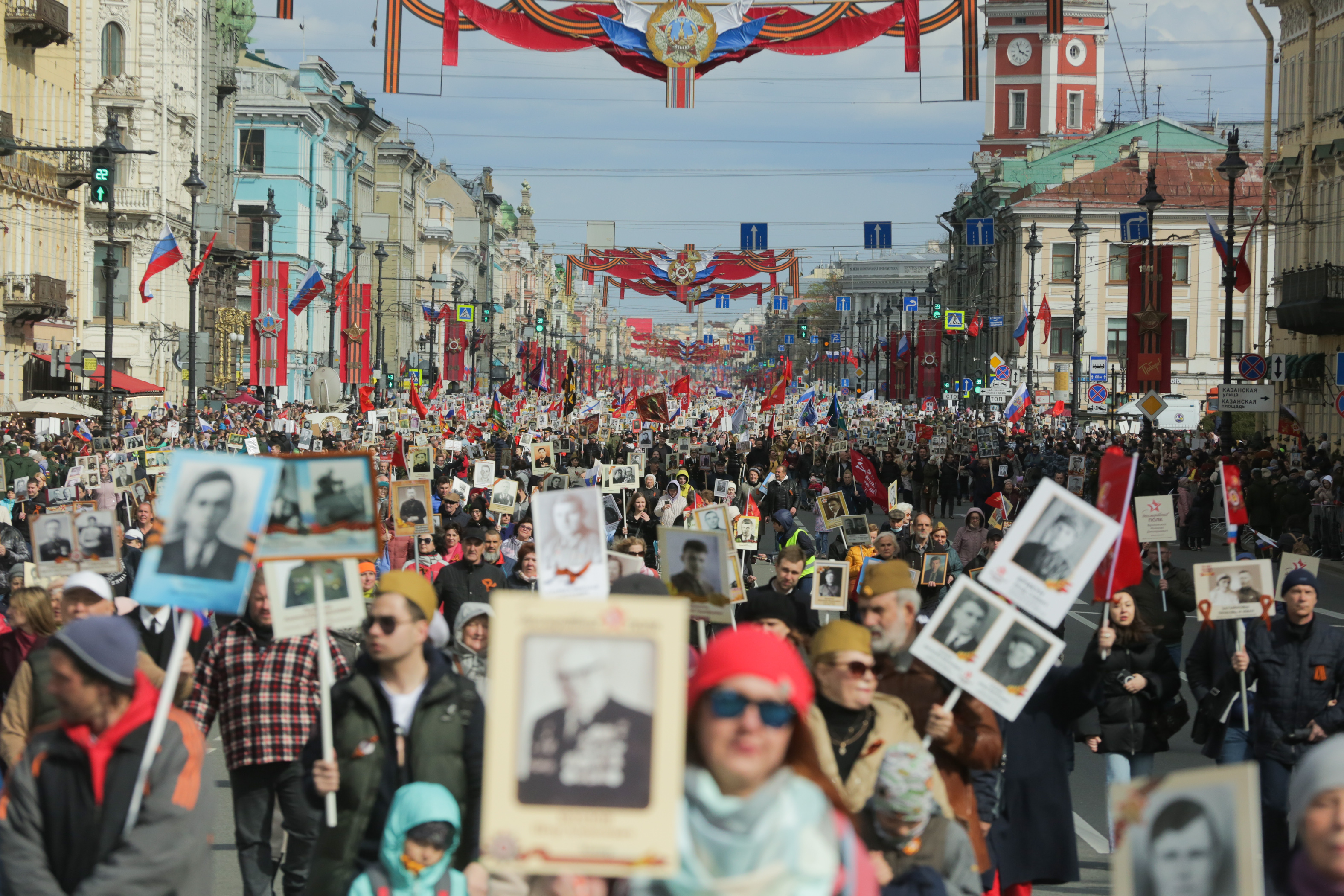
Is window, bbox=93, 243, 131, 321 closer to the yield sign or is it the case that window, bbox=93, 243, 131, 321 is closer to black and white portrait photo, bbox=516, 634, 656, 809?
the yield sign

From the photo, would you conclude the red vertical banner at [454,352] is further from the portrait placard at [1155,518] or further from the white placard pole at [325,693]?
the white placard pole at [325,693]

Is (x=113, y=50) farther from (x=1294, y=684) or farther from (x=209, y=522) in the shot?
(x=209, y=522)

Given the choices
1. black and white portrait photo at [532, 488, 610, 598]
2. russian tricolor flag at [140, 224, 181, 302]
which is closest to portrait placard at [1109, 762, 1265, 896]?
black and white portrait photo at [532, 488, 610, 598]

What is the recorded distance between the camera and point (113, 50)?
2243 inches

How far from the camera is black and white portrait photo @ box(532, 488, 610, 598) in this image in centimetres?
821

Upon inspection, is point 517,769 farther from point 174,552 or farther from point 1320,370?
point 1320,370

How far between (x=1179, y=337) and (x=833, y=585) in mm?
69552

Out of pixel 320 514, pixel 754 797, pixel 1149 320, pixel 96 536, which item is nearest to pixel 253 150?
pixel 1149 320

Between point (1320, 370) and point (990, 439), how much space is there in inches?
424

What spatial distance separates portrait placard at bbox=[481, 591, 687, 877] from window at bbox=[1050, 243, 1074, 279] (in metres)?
77.2

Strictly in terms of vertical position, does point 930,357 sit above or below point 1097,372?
above

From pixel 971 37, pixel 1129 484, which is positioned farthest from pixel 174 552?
pixel 971 37

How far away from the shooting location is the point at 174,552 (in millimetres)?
5629

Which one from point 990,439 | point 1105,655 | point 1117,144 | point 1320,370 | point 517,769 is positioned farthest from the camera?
point 1117,144
